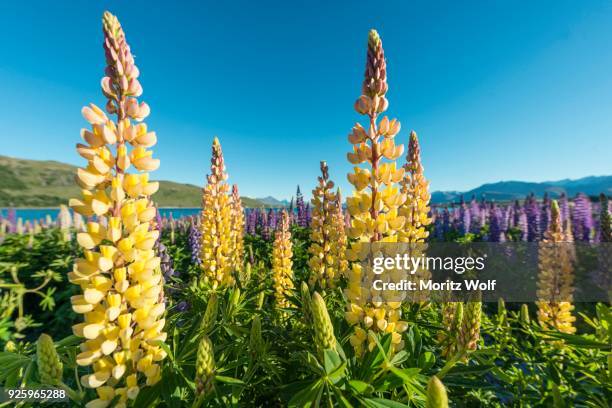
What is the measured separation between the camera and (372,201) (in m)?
1.57

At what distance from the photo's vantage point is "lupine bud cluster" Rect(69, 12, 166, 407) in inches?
42.9

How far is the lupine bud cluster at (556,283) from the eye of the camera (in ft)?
10.3

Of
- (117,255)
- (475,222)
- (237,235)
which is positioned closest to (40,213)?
(237,235)

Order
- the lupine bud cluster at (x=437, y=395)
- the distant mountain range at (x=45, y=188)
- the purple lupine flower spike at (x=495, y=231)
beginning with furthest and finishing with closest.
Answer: the distant mountain range at (x=45, y=188) → the purple lupine flower spike at (x=495, y=231) → the lupine bud cluster at (x=437, y=395)

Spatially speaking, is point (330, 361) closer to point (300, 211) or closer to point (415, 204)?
point (415, 204)

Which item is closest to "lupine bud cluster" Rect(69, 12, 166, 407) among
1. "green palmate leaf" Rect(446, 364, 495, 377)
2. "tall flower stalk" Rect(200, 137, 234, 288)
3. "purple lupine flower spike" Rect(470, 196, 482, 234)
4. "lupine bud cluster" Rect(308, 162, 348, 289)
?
"green palmate leaf" Rect(446, 364, 495, 377)

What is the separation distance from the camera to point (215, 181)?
390 cm

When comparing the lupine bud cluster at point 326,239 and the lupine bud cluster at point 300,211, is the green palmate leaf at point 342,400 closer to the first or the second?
the lupine bud cluster at point 326,239

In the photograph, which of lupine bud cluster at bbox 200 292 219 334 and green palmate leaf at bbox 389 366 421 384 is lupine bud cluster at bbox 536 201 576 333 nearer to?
green palmate leaf at bbox 389 366 421 384

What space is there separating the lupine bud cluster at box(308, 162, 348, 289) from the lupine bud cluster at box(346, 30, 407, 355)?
1.38 meters

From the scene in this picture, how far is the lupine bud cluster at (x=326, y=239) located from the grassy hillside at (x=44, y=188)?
10343cm

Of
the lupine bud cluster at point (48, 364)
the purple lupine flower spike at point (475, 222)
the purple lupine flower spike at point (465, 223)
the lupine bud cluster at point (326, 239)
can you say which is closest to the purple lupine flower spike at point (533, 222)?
the purple lupine flower spike at point (475, 222)

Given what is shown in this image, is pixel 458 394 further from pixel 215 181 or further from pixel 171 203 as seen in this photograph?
pixel 171 203

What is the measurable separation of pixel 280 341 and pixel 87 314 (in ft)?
3.11
